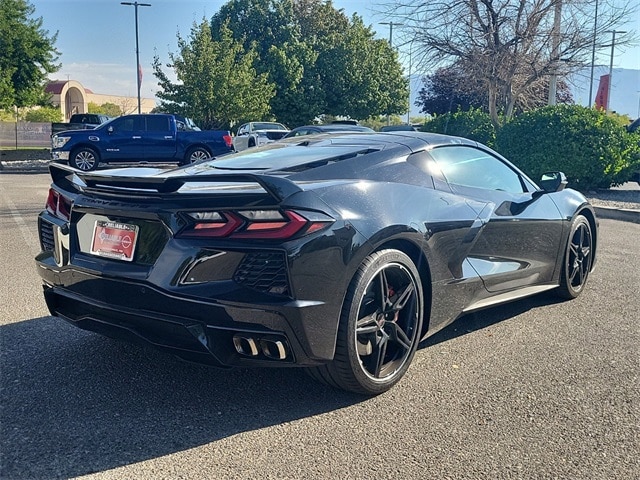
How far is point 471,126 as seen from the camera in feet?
55.6

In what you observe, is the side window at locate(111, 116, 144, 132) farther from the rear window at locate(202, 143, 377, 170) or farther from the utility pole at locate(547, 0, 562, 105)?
the rear window at locate(202, 143, 377, 170)

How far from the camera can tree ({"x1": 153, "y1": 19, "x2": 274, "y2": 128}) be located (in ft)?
88.1

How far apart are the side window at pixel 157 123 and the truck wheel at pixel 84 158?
1853 mm

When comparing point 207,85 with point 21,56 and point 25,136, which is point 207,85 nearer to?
point 21,56

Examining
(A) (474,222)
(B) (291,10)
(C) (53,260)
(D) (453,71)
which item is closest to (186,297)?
(C) (53,260)

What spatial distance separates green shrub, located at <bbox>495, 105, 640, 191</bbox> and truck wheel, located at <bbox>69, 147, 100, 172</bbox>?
1234 cm

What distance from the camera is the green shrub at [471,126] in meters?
16.4

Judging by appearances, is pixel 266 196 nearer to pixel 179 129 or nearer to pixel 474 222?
pixel 474 222

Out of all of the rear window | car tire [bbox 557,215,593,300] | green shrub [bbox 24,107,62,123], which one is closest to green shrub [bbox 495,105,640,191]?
car tire [bbox 557,215,593,300]

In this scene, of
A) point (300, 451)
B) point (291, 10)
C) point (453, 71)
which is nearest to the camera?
point (300, 451)

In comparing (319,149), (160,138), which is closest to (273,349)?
(319,149)

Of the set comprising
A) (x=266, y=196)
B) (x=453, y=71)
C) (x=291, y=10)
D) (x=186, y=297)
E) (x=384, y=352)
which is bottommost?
(x=384, y=352)

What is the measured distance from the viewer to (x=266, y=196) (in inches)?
113

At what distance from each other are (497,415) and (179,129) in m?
18.1
